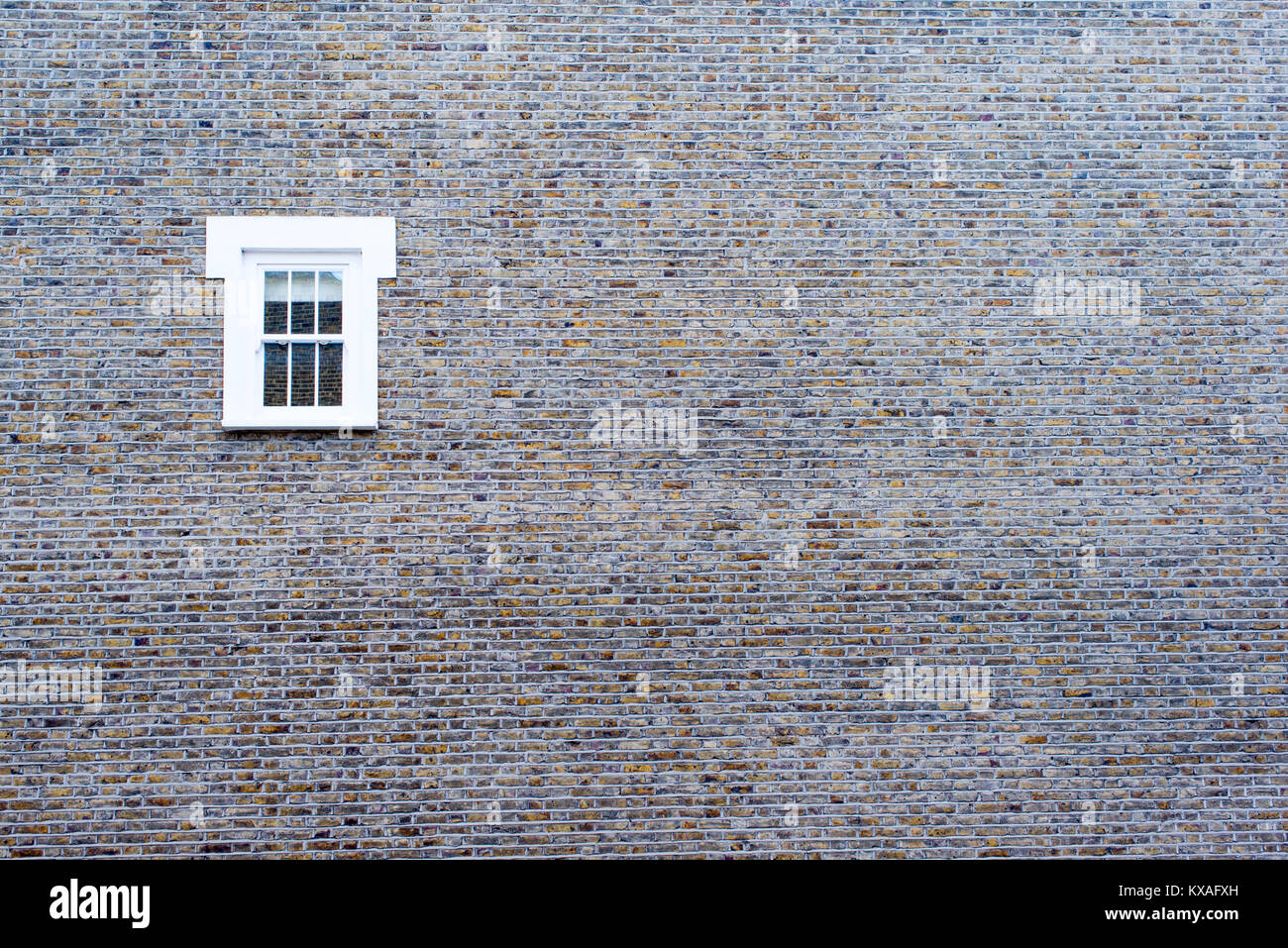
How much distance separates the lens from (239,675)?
5.70m

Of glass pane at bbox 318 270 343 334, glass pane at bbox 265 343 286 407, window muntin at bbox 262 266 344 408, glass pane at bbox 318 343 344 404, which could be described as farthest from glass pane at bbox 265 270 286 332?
glass pane at bbox 318 343 344 404

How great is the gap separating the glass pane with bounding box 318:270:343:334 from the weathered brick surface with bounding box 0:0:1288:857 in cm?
48

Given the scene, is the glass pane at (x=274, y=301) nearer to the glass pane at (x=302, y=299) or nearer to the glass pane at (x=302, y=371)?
the glass pane at (x=302, y=299)

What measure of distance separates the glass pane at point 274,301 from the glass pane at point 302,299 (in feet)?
0.22

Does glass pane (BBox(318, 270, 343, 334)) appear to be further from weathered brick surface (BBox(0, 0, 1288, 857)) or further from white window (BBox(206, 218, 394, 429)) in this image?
weathered brick surface (BBox(0, 0, 1288, 857))

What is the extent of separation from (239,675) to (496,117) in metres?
4.17

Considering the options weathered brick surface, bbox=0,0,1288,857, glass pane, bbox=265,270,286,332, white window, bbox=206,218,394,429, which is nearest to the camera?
weathered brick surface, bbox=0,0,1288,857

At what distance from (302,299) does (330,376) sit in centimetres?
59

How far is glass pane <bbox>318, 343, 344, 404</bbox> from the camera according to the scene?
5.98 m

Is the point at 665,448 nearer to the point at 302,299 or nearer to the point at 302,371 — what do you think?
the point at 302,371

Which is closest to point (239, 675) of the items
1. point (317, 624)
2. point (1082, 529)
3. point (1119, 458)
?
point (317, 624)

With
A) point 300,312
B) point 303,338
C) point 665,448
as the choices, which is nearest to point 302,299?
point 300,312

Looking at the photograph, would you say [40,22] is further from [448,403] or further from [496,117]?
[448,403]

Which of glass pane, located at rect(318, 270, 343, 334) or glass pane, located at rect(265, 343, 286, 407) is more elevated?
glass pane, located at rect(318, 270, 343, 334)
